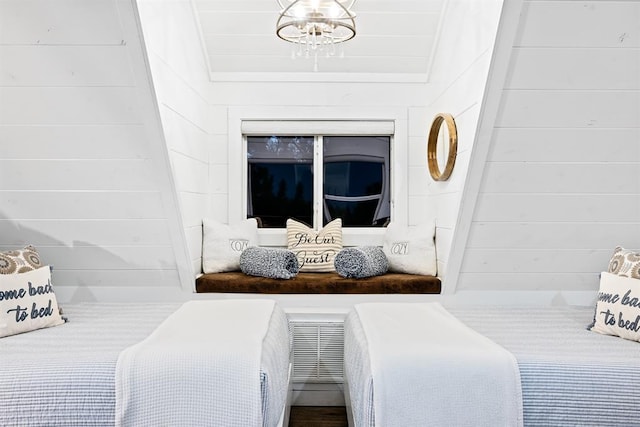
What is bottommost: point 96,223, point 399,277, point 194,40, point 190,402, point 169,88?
point 190,402

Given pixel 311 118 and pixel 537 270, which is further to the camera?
pixel 311 118

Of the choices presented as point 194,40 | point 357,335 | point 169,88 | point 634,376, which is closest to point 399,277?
point 357,335

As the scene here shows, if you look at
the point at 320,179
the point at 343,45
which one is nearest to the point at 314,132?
the point at 320,179

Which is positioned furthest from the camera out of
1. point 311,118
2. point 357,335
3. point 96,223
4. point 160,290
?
point 311,118

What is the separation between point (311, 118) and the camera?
3443mm

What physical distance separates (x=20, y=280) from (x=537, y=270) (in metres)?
2.46

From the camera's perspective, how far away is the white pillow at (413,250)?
3.04m

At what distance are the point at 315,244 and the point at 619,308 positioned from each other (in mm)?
1704

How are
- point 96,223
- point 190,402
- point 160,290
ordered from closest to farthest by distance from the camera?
point 190,402, point 96,223, point 160,290

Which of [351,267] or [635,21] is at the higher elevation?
[635,21]

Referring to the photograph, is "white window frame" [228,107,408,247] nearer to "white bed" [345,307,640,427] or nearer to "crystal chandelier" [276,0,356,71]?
"crystal chandelier" [276,0,356,71]

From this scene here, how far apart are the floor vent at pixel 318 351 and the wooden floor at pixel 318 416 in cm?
14

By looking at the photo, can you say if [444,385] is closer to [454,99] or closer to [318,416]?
[318,416]

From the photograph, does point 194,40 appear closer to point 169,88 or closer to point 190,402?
point 169,88
